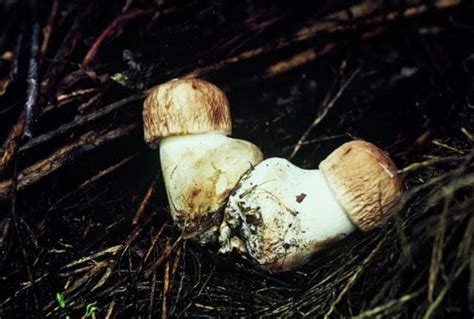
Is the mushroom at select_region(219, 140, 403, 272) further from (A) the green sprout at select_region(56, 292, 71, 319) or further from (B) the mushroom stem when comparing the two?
(A) the green sprout at select_region(56, 292, 71, 319)

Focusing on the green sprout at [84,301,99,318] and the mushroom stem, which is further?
the mushroom stem

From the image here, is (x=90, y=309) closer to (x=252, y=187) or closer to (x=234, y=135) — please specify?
(x=252, y=187)

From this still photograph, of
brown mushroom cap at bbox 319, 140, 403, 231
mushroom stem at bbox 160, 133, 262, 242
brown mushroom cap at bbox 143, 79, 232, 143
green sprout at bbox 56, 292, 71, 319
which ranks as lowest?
brown mushroom cap at bbox 319, 140, 403, 231

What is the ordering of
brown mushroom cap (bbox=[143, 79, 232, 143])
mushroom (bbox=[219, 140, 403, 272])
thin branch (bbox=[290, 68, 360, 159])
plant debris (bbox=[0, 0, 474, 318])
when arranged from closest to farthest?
plant debris (bbox=[0, 0, 474, 318]) → mushroom (bbox=[219, 140, 403, 272]) → brown mushroom cap (bbox=[143, 79, 232, 143]) → thin branch (bbox=[290, 68, 360, 159])

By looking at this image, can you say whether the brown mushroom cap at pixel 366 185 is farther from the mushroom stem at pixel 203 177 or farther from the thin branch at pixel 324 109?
the thin branch at pixel 324 109

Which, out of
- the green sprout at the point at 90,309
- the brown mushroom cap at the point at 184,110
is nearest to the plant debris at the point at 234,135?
the green sprout at the point at 90,309

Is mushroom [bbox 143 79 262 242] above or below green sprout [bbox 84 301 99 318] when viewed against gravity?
above

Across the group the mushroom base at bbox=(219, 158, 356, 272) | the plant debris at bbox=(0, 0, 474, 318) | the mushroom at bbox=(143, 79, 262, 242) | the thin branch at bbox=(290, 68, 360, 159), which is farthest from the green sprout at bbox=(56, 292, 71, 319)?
the thin branch at bbox=(290, 68, 360, 159)

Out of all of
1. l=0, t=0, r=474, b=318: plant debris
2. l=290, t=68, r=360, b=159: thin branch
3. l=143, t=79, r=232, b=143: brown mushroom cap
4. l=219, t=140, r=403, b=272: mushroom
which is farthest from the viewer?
l=290, t=68, r=360, b=159: thin branch
